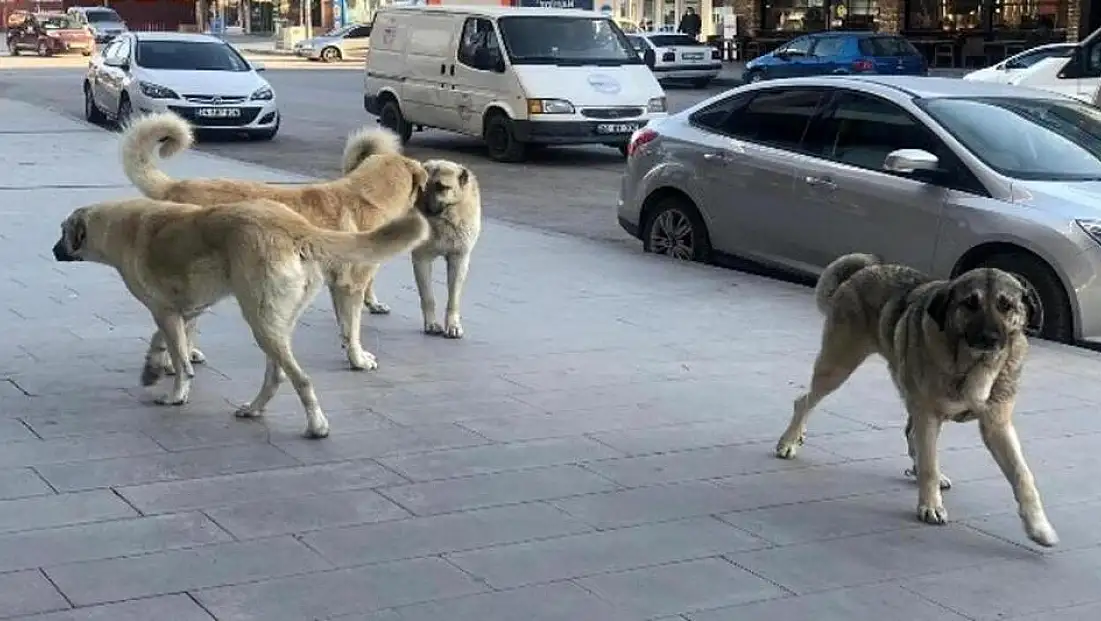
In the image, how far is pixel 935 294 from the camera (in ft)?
16.0

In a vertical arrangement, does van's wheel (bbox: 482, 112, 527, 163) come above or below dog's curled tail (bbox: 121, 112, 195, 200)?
below

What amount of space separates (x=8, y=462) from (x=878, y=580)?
3385 millimetres

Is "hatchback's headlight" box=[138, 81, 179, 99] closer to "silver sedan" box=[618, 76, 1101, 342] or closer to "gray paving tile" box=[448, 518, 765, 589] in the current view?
"silver sedan" box=[618, 76, 1101, 342]

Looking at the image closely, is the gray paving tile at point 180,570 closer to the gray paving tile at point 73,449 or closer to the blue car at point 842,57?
the gray paving tile at point 73,449

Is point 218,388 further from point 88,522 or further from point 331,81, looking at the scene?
point 331,81

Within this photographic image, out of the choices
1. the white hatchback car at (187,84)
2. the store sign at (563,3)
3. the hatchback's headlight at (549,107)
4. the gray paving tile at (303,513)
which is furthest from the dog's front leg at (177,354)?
the store sign at (563,3)

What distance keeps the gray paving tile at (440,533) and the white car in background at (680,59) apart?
3089cm

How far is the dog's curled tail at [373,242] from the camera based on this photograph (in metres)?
5.80

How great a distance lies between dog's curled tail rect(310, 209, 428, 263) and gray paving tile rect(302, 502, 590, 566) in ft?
4.08

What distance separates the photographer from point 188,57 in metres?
22.8

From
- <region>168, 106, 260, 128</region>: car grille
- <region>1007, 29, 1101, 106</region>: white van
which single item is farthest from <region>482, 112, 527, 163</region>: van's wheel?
<region>1007, 29, 1101, 106</region>: white van

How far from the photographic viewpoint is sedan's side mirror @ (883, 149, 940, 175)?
8.51 m

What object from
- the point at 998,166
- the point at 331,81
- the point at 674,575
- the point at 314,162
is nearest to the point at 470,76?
the point at 314,162

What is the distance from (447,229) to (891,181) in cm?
296
